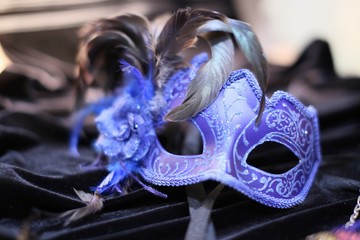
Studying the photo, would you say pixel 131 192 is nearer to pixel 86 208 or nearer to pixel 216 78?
pixel 86 208

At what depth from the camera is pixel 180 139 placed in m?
0.87

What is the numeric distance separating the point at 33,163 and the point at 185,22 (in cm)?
40

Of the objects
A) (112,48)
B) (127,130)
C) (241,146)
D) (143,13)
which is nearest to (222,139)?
(241,146)

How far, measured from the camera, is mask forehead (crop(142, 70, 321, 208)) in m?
0.61

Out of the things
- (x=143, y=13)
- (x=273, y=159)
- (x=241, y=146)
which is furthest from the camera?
(x=143, y=13)

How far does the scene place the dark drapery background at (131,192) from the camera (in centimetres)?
61

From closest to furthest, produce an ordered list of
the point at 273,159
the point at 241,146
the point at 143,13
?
the point at 241,146 < the point at 273,159 < the point at 143,13

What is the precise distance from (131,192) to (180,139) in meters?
0.21

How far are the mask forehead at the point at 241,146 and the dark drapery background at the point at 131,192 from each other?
0.14 feet

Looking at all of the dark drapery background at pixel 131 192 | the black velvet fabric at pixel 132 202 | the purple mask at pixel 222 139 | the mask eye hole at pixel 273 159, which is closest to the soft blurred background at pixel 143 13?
the dark drapery background at pixel 131 192

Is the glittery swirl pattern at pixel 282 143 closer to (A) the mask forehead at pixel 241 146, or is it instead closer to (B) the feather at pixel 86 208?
(A) the mask forehead at pixel 241 146

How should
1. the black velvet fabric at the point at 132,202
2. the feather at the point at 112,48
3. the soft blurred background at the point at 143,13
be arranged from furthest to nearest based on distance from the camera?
the soft blurred background at the point at 143,13, the feather at the point at 112,48, the black velvet fabric at the point at 132,202

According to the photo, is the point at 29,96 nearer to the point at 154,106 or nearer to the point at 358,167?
the point at 154,106

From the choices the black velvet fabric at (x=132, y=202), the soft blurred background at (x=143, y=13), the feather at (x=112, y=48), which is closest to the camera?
the black velvet fabric at (x=132, y=202)
